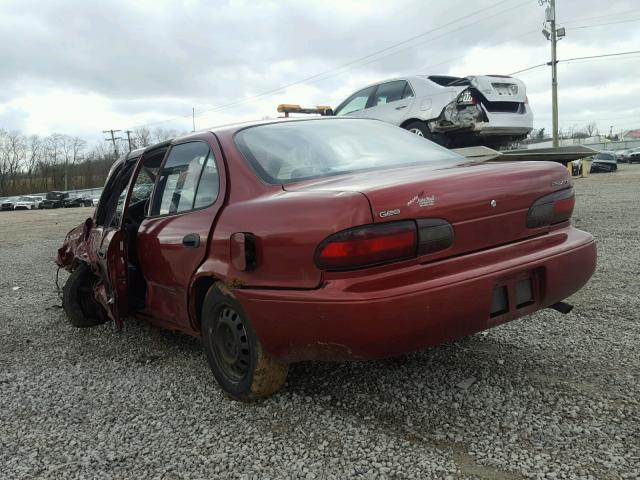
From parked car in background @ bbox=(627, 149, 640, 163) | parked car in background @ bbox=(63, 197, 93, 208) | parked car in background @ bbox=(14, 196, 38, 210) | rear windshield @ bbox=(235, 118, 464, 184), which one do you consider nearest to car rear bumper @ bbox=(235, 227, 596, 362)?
rear windshield @ bbox=(235, 118, 464, 184)

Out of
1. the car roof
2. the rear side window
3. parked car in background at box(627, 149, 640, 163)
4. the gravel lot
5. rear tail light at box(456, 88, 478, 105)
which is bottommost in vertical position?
the gravel lot

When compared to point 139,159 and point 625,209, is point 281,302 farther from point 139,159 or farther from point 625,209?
point 625,209

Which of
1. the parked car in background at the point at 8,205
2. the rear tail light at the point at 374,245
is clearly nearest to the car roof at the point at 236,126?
the rear tail light at the point at 374,245

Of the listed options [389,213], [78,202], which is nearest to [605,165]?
[389,213]

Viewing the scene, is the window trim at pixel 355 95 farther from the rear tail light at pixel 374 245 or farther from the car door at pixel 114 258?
the rear tail light at pixel 374 245

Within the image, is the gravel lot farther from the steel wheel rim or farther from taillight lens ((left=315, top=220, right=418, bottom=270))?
taillight lens ((left=315, top=220, right=418, bottom=270))

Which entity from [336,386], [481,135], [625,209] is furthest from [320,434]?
[625,209]

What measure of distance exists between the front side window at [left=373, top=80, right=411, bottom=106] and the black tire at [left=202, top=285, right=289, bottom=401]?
648 centimetres

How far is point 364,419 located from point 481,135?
617cm

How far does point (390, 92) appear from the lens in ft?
28.9

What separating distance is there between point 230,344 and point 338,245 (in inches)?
40.2

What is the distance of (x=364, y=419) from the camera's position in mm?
2650

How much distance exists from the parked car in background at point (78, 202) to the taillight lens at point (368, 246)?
Result: 182 feet

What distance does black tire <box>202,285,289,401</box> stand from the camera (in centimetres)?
270
